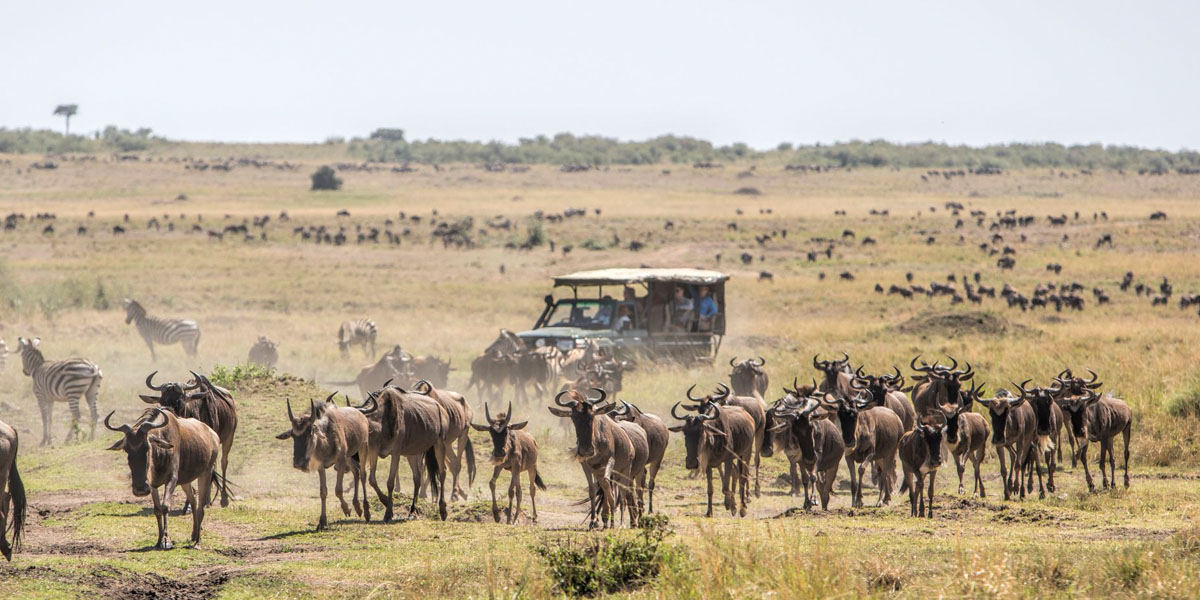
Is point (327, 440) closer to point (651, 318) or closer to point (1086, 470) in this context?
point (1086, 470)

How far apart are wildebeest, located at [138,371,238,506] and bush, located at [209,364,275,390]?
6.39 metres

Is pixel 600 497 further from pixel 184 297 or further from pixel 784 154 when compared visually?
pixel 784 154

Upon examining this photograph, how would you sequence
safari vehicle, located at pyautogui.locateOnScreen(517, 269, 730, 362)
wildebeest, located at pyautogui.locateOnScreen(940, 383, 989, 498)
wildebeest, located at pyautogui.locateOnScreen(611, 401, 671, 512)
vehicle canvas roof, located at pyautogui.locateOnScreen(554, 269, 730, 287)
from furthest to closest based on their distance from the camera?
vehicle canvas roof, located at pyautogui.locateOnScreen(554, 269, 730, 287), safari vehicle, located at pyautogui.locateOnScreen(517, 269, 730, 362), wildebeest, located at pyautogui.locateOnScreen(940, 383, 989, 498), wildebeest, located at pyautogui.locateOnScreen(611, 401, 671, 512)

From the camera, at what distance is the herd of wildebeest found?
39.2ft

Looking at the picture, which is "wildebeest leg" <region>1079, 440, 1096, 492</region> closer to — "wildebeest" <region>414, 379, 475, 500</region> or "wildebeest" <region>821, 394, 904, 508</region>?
"wildebeest" <region>821, 394, 904, 508</region>

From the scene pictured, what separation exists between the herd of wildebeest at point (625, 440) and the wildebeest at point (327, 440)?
0.02 metres

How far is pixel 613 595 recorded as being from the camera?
381 inches

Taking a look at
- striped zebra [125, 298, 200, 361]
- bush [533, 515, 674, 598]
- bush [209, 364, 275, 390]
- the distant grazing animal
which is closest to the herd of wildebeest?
bush [533, 515, 674, 598]

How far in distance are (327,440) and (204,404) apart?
2075 millimetres

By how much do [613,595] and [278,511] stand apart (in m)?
6.01

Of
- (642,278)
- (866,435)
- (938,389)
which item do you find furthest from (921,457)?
(642,278)

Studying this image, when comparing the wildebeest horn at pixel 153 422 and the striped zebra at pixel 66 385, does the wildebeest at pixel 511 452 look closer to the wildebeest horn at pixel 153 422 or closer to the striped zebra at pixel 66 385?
the wildebeest horn at pixel 153 422

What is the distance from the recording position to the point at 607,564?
9961 mm

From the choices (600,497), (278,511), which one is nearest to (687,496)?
(600,497)
